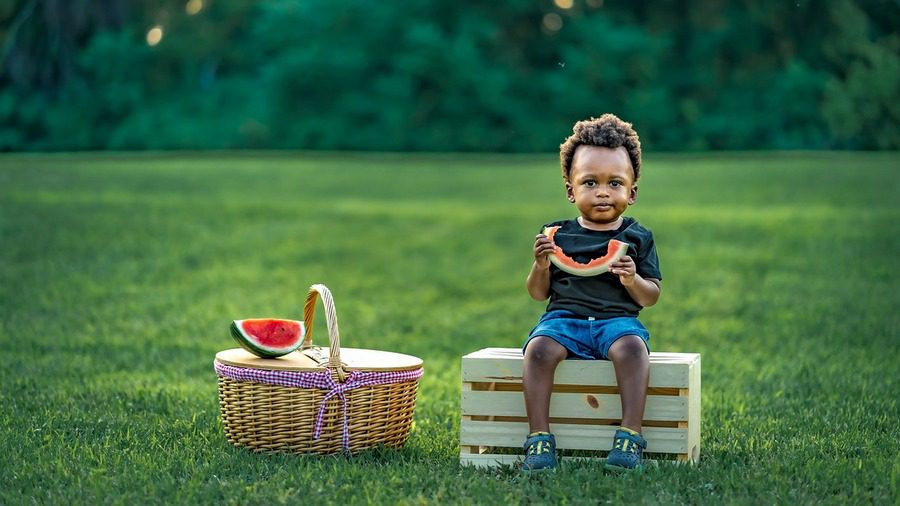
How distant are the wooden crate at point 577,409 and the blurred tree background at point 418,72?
26.5 metres

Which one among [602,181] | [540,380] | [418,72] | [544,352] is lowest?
[540,380]

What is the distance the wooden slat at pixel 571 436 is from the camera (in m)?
4.34

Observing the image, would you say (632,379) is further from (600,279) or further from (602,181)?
(602,181)

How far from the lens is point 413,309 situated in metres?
10.8

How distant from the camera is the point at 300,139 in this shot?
119ft

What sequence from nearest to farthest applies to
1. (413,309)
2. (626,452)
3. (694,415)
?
1. (626,452)
2. (694,415)
3. (413,309)

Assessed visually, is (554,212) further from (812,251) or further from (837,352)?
(837,352)

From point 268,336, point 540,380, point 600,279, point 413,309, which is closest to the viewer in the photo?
point 540,380

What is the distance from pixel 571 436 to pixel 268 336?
138 cm

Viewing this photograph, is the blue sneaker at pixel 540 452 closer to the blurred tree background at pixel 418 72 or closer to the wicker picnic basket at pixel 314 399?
the wicker picnic basket at pixel 314 399

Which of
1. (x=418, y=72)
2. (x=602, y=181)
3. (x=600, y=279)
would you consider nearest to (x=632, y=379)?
(x=600, y=279)

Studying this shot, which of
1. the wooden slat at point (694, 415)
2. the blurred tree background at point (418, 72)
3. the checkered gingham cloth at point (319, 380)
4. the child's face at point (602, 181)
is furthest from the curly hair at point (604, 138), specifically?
the blurred tree background at point (418, 72)

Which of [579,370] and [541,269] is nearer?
[579,370]

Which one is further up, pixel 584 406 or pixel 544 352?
pixel 544 352
